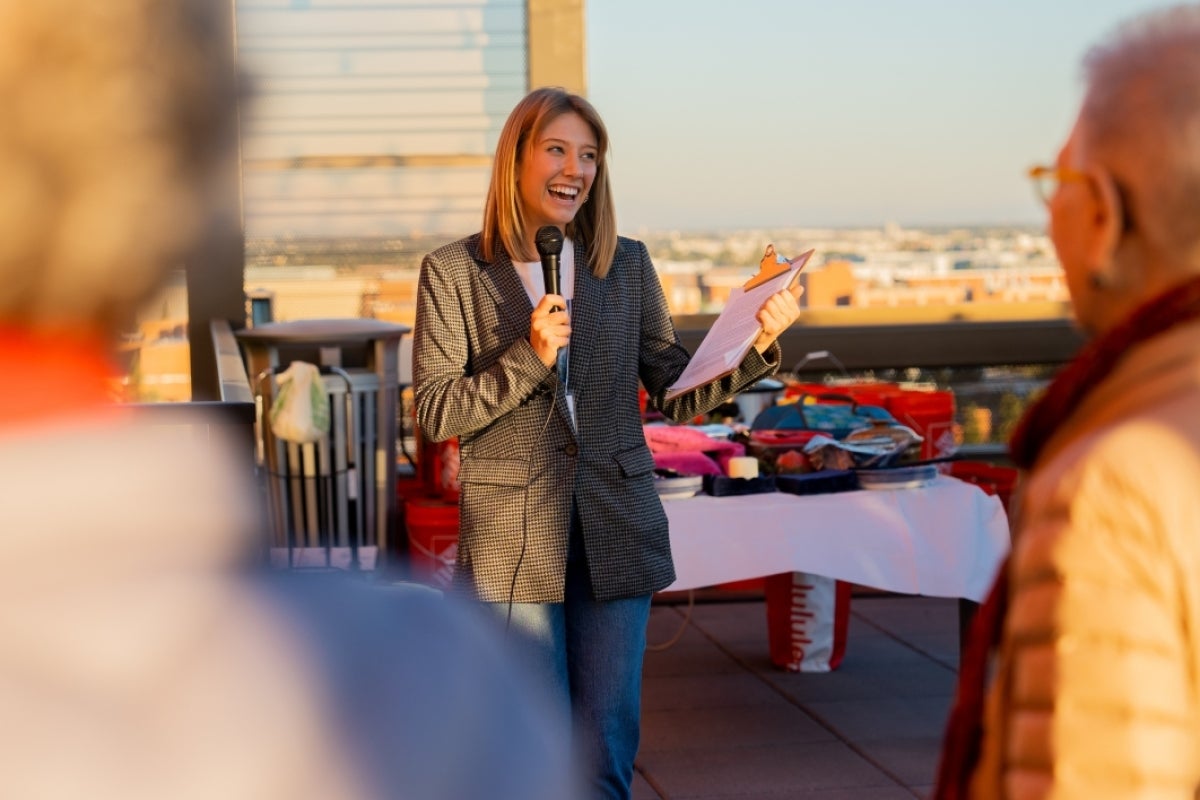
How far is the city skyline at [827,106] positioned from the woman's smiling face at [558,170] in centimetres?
450

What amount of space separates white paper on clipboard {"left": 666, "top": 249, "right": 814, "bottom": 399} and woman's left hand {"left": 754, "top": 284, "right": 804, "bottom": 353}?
2cm

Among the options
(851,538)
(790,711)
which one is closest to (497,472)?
(851,538)

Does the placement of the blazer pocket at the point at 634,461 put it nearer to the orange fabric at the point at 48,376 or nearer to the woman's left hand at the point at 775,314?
the woman's left hand at the point at 775,314

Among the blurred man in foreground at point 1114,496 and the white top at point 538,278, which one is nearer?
the blurred man in foreground at point 1114,496

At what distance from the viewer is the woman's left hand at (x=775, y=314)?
3.18m

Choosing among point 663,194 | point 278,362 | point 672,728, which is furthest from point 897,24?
point 672,728

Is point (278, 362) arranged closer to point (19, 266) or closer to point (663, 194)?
point (663, 194)

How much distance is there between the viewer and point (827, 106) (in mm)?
8156

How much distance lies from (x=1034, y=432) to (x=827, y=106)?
7.14 meters

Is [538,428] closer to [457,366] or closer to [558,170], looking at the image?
[457,366]

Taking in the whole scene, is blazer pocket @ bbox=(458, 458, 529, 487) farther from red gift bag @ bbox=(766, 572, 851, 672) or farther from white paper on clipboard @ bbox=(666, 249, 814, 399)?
red gift bag @ bbox=(766, 572, 851, 672)

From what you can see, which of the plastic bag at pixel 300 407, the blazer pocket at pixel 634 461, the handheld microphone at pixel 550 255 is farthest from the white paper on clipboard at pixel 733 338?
the plastic bag at pixel 300 407

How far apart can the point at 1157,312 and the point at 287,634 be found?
0.76 m

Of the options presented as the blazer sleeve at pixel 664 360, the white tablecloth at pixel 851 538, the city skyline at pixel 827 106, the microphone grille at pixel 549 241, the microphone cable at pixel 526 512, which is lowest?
the white tablecloth at pixel 851 538
